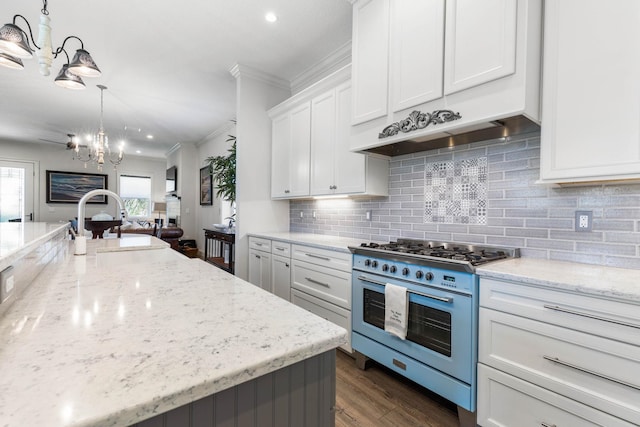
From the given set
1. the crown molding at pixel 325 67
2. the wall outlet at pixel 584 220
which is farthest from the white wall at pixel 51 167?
the wall outlet at pixel 584 220

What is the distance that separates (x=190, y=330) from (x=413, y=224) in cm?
217

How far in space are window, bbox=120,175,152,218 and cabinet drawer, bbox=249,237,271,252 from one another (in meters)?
7.15

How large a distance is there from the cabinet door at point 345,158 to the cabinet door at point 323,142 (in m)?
0.06

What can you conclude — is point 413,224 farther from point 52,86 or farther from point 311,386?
point 52,86

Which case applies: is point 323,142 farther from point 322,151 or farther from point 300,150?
point 300,150

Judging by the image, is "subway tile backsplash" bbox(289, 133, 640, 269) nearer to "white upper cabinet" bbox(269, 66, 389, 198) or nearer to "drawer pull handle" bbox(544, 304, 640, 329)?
"white upper cabinet" bbox(269, 66, 389, 198)

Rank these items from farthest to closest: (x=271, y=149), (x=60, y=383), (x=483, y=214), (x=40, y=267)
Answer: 1. (x=271, y=149)
2. (x=483, y=214)
3. (x=40, y=267)
4. (x=60, y=383)

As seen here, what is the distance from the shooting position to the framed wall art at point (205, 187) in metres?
6.77

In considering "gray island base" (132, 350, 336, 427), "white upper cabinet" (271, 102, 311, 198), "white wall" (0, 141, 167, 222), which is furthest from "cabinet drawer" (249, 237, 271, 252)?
"white wall" (0, 141, 167, 222)

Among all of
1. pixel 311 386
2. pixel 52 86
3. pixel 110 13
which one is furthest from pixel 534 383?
pixel 52 86

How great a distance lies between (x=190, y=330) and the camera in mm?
686

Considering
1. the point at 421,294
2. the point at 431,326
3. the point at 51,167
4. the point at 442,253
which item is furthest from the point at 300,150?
the point at 51,167

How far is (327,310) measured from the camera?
8.30 feet

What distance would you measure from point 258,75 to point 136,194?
7.25 metres
